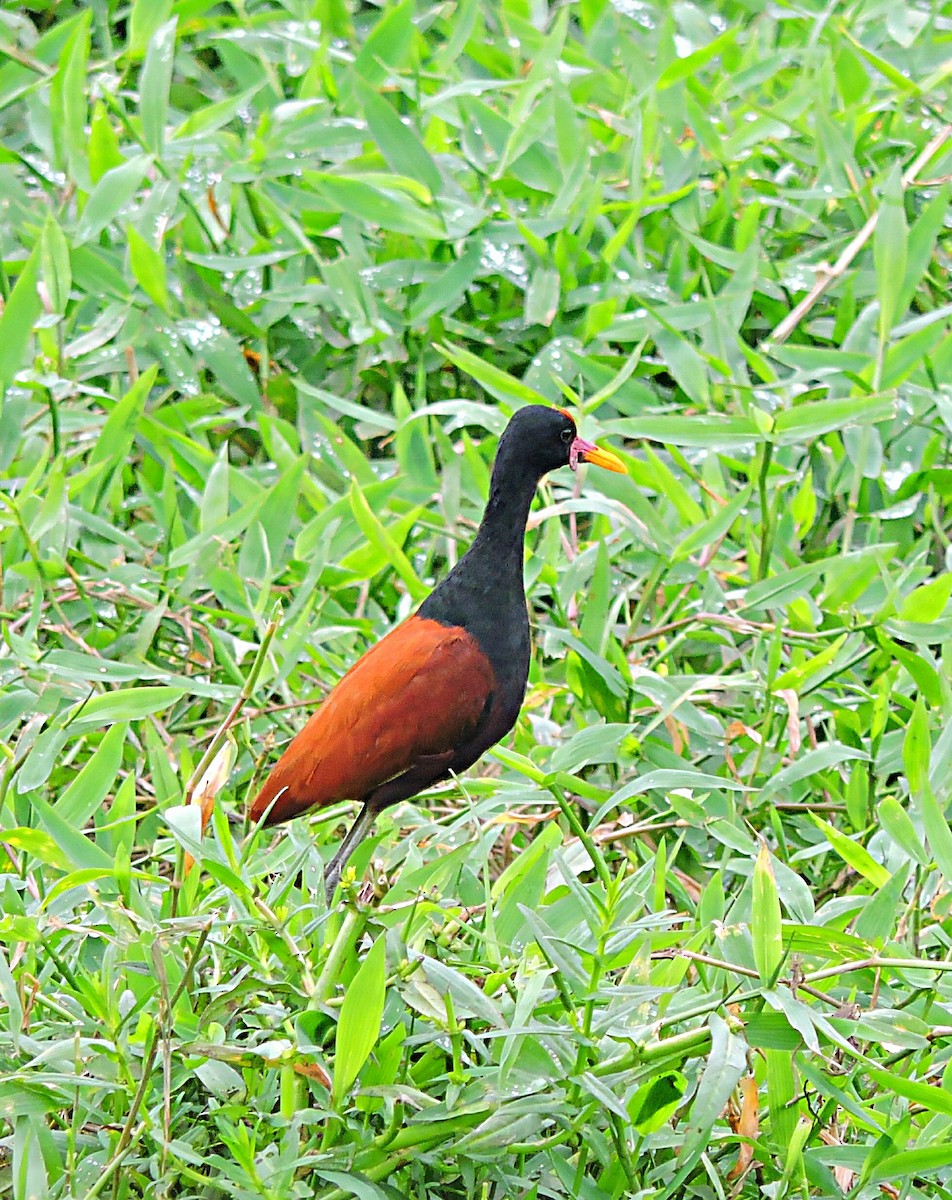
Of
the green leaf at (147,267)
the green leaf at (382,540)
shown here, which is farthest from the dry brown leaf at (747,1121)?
the green leaf at (147,267)

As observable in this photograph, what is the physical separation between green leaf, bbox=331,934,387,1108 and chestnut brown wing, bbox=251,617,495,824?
353 mm

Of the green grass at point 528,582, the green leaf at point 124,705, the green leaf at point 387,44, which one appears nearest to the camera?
the green grass at point 528,582

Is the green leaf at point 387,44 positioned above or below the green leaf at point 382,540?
above

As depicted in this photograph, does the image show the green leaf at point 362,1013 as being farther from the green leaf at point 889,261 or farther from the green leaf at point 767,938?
the green leaf at point 889,261

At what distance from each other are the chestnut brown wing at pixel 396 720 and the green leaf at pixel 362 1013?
353mm

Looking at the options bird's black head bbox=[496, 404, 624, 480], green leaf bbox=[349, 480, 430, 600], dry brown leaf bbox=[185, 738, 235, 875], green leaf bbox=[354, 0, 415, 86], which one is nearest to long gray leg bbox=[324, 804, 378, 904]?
dry brown leaf bbox=[185, 738, 235, 875]

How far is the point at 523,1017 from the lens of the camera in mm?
1483

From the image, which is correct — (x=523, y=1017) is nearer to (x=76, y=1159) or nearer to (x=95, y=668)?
(x=76, y=1159)

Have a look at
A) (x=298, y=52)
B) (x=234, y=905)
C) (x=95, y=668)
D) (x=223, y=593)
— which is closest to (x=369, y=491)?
(x=223, y=593)

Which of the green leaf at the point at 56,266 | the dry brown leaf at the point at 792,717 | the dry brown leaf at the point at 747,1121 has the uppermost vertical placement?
the green leaf at the point at 56,266

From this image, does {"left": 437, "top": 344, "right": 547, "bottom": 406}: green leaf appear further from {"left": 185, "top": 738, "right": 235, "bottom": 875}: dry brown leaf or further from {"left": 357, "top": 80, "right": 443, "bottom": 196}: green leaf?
{"left": 185, "top": 738, "right": 235, "bottom": 875}: dry brown leaf

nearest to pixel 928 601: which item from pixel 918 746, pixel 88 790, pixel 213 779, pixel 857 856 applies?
pixel 918 746

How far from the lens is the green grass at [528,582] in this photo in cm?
158

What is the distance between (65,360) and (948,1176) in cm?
197
